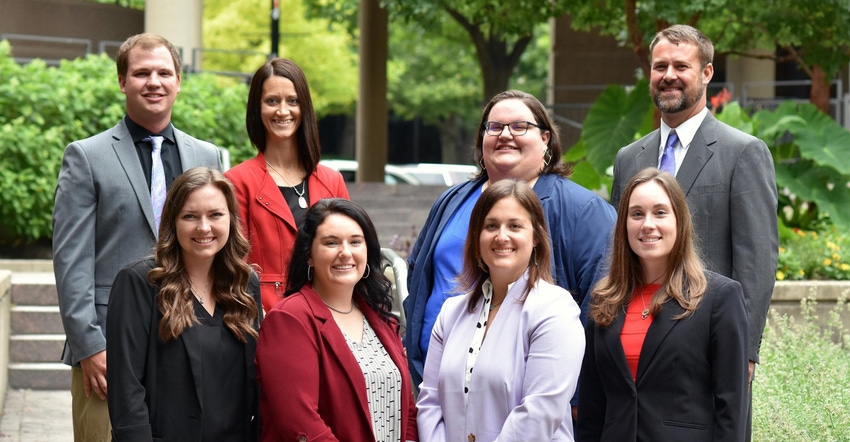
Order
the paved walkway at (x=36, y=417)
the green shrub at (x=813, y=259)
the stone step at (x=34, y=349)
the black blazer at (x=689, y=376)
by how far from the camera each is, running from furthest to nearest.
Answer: the green shrub at (x=813, y=259)
the stone step at (x=34, y=349)
the paved walkway at (x=36, y=417)
the black blazer at (x=689, y=376)

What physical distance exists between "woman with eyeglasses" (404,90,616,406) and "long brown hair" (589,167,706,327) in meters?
0.24

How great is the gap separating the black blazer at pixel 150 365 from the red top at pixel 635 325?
1.51m

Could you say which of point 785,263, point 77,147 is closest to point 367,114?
point 785,263

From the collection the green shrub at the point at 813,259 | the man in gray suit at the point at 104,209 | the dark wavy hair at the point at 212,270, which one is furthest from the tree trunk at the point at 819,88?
the dark wavy hair at the point at 212,270

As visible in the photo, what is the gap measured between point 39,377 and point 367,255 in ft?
18.8

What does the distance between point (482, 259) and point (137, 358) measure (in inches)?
49.8

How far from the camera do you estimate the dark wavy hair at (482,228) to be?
153 inches

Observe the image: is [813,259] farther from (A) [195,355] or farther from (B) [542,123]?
(A) [195,355]

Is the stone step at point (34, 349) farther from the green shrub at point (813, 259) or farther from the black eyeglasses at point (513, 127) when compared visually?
the green shrub at point (813, 259)

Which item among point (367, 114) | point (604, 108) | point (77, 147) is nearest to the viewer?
point (77, 147)

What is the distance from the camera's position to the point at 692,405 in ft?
12.4

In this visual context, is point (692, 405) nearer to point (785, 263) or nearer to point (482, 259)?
point (482, 259)

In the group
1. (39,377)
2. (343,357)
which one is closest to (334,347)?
(343,357)

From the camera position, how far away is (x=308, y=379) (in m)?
3.83
